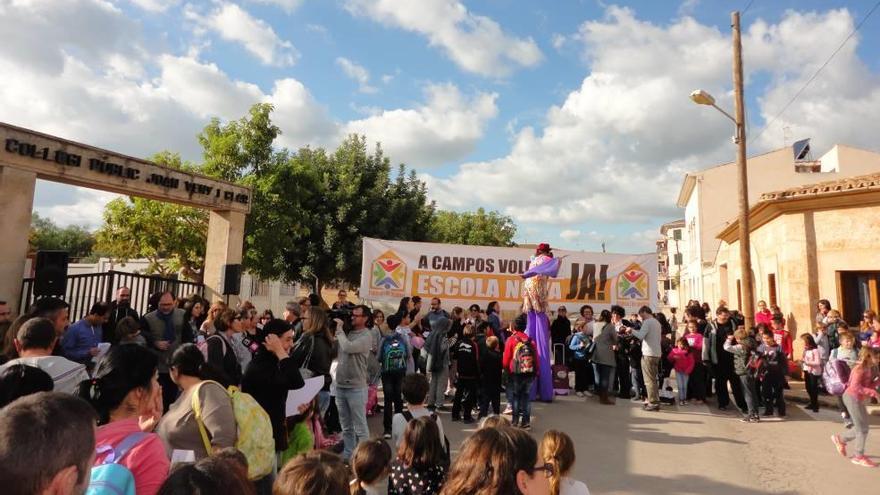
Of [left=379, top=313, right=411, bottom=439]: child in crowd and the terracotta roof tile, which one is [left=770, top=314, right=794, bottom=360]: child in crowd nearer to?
the terracotta roof tile

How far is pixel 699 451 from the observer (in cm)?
635

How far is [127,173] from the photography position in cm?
972

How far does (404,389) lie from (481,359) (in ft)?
12.3

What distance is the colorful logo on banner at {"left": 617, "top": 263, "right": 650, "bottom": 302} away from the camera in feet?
45.0

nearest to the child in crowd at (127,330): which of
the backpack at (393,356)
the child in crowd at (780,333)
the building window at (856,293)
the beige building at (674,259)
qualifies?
the backpack at (393,356)

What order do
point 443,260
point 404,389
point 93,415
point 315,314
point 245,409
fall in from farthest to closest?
point 443,260 → point 315,314 → point 404,389 → point 245,409 → point 93,415

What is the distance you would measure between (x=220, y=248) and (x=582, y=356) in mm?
8588

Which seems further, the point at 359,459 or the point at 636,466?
the point at 636,466

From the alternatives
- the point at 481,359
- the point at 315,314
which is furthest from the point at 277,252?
the point at 315,314

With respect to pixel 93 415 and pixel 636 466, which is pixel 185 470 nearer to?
pixel 93 415

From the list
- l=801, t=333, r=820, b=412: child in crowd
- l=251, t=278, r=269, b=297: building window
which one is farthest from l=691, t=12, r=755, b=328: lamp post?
l=251, t=278, r=269, b=297: building window

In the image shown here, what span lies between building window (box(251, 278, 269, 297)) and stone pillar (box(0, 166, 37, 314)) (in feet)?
57.3

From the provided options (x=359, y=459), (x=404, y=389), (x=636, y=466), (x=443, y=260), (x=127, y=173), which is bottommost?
(x=636, y=466)

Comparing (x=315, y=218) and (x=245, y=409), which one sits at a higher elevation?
(x=315, y=218)
